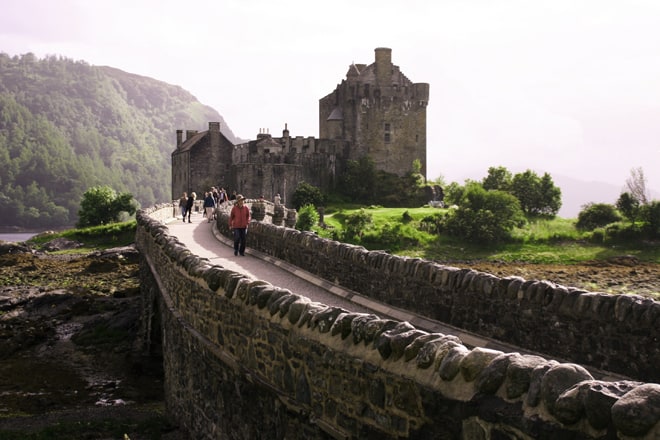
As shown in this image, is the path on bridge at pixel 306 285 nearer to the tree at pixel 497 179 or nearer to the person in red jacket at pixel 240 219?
the person in red jacket at pixel 240 219

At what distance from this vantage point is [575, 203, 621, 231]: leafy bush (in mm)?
56281

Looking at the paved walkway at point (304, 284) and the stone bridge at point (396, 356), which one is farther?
the paved walkway at point (304, 284)

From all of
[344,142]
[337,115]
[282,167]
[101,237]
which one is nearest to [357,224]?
[282,167]

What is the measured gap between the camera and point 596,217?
56562mm

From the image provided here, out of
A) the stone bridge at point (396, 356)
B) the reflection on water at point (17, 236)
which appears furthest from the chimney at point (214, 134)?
the reflection on water at point (17, 236)

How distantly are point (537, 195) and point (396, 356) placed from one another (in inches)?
2391

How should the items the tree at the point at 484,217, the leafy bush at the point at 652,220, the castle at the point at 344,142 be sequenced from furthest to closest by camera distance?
the castle at the point at 344,142 < the tree at the point at 484,217 < the leafy bush at the point at 652,220

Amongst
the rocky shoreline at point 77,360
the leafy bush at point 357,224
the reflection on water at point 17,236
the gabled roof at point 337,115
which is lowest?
the reflection on water at point 17,236

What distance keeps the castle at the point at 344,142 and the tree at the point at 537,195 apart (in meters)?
13.5

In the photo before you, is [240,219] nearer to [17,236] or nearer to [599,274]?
[599,274]

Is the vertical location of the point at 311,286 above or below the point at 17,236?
above

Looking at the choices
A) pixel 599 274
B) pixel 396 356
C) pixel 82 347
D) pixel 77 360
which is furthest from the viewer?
pixel 599 274

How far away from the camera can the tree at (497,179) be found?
66.8 metres

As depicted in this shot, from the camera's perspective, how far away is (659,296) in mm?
35281
